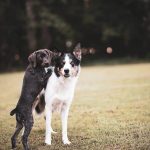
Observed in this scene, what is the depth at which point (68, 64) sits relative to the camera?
8758 millimetres

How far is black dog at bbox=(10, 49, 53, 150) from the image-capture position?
27.9 ft

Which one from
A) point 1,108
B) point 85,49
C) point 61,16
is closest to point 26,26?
point 61,16

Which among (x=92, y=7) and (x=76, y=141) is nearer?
(x=76, y=141)

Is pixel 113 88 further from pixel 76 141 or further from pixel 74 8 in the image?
pixel 74 8

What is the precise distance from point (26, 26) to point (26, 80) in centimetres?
3205

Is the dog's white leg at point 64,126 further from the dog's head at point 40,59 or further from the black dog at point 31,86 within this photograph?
the dog's head at point 40,59

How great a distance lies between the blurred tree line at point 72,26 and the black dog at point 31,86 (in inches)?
1208

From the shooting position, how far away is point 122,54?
4297cm

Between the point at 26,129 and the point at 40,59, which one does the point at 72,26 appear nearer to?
the point at 40,59

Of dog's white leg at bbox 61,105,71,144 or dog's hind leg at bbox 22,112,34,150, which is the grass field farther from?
dog's hind leg at bbox 22,112,34,150

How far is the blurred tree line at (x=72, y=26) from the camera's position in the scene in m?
40.4

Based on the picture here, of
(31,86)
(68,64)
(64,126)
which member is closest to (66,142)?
(64,126)

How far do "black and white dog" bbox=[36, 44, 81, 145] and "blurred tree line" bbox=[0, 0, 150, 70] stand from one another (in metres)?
30.6

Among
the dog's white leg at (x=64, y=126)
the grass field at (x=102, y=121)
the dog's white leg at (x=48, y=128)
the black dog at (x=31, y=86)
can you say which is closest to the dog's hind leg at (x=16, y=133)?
the black dog at (x=31, y=86)
